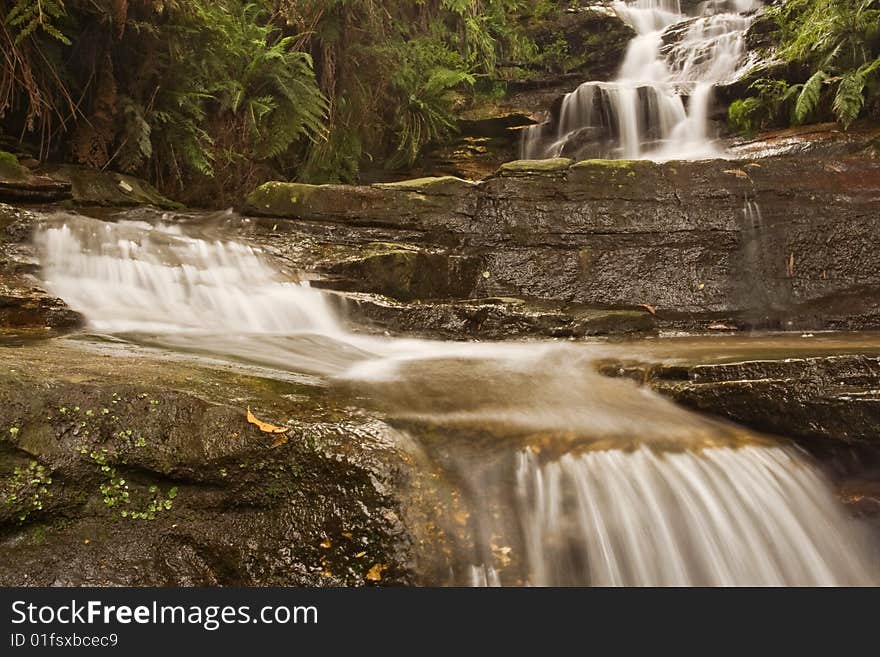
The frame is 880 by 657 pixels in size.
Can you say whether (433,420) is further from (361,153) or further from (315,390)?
(361,153)

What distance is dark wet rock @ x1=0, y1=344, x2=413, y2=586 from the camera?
1.96 meters

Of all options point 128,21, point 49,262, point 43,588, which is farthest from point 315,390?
point 128,21

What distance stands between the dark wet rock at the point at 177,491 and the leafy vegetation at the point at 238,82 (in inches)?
218

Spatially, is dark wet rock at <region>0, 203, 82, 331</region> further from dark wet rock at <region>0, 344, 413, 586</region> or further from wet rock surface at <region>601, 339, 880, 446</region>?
wet rock surface at <region>601, 339, 880, 446</region>

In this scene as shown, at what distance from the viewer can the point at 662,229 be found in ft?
21.1

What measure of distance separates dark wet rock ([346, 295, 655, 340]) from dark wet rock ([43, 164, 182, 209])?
368cm

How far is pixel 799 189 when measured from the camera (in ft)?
20.6

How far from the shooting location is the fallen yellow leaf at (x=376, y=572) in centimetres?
206

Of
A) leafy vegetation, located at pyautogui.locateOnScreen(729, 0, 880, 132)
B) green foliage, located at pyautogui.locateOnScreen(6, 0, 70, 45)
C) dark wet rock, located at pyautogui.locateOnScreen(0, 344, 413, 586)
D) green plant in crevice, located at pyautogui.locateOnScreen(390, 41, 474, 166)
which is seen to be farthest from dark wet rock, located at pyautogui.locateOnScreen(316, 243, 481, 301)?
leafy vegetation, located at pyautogui.locateOnScreen(729, 0, 880, 132)

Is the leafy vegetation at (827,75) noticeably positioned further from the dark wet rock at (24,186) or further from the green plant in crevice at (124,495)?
the dark wet rock at (24,186)

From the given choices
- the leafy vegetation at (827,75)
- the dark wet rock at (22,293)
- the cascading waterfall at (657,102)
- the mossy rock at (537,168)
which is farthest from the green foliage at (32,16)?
the leafy vegetation at (827,75)

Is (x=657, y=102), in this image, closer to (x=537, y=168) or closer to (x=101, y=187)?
(x=537, y=168)

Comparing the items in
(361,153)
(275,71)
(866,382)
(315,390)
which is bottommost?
(866,382)

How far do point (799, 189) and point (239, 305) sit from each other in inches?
239
